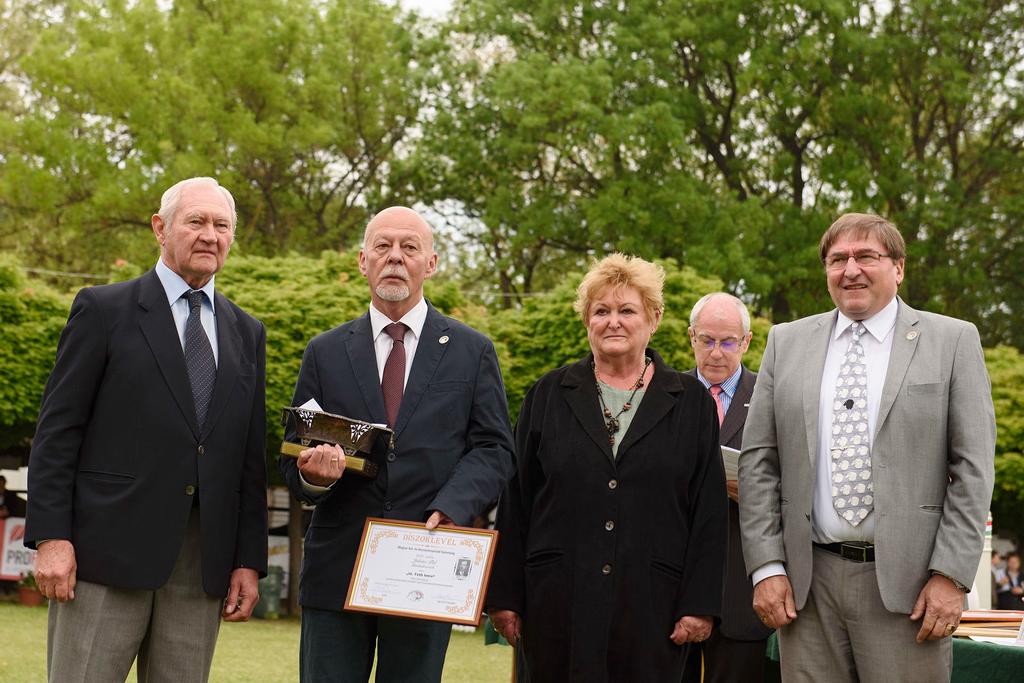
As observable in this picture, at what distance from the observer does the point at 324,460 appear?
13.7ft

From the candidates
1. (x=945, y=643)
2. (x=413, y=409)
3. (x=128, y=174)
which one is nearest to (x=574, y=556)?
(x=413, y=409)

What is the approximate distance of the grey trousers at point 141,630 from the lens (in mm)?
4105

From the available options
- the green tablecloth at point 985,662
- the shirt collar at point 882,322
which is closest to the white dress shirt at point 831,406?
the shirt collar at point 882,322

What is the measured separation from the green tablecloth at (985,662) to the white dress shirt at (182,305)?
9.88 feet

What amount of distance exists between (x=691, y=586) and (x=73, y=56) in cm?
2596

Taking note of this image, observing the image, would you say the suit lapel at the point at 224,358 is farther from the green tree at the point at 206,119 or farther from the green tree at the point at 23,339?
the green tree at the point at 206,119

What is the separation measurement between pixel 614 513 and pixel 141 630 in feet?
5.64

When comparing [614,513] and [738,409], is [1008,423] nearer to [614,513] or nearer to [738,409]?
[738,409]

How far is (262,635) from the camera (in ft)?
51.5

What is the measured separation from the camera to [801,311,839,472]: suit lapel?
167 inches

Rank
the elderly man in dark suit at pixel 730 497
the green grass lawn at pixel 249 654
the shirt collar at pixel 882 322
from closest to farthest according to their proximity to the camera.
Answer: the shirt collar at pixel 882 322
the elderly man in dark suit at pixel 730 497
the green grass lawn at pixel 249 654

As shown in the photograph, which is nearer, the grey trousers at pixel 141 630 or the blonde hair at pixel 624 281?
the grey trousers at pixel 141 630

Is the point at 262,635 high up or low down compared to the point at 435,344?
down

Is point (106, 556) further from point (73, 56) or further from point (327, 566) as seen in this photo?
point (73, 56)
